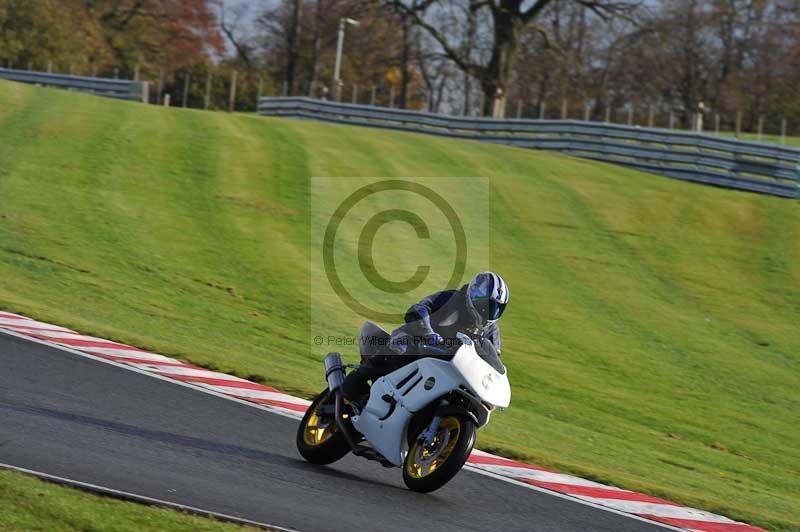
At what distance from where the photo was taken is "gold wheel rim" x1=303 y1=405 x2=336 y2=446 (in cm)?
817

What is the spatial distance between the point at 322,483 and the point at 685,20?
55090 millimetres

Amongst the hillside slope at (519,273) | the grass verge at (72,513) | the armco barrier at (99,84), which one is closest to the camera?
the grass verge at (72,513)

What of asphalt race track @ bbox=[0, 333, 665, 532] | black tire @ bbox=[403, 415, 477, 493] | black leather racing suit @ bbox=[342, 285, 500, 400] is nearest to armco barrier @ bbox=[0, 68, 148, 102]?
asphalt race track @ bbox=[0, 333, 665, 532]

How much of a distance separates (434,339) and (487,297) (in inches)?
18.4

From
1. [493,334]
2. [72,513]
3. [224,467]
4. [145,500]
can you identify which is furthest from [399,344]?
[72,513]

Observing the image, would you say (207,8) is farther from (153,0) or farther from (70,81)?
(70,81)

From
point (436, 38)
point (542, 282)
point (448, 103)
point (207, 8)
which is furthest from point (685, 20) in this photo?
point (542, 282)

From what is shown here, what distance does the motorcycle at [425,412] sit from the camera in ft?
23.8

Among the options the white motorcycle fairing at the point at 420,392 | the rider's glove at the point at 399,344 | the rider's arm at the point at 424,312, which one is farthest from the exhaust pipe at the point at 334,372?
the rider's arm at the point at 424,312

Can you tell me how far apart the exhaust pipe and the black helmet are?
50.4 inches

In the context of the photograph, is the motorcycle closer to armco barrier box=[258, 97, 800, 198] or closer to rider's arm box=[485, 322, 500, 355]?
rider's arm box=[485, 322, 500, 355]

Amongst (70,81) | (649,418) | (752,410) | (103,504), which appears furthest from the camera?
(70,81)

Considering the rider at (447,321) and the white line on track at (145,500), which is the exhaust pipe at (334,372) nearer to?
the rider at (447,321)

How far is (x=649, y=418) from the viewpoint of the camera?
12898 mm
